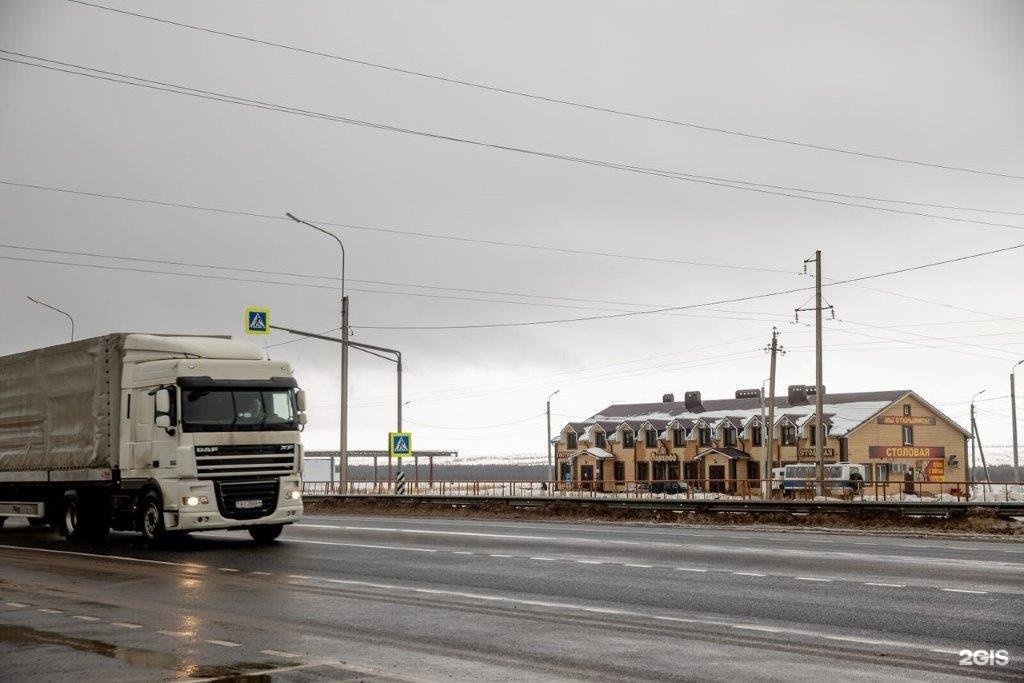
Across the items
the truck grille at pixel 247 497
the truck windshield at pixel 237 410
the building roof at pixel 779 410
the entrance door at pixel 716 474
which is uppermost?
the building roof at pixel 779 410

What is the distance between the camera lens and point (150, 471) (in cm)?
2002

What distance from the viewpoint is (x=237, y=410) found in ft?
65.9

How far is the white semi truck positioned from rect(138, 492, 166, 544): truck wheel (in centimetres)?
3

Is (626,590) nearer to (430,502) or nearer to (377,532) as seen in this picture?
(377,532)

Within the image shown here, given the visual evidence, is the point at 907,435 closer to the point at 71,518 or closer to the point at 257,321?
the point at 257,321

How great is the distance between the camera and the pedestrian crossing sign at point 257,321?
1464 inches

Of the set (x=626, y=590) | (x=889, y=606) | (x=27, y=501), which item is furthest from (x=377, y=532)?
(x=889, y=606)

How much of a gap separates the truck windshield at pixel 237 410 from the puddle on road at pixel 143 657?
8716mm

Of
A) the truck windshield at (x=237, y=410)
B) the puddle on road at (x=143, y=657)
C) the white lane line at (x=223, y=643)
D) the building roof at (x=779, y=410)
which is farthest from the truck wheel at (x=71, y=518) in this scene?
the building roof at (x=779, y=410)

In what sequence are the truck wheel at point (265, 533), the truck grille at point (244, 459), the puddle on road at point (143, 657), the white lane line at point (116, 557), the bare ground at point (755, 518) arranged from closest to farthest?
the puddle on road at point (143, 657), the white lane line at point (116, 557), the truck grille at point (244, 459), the truck wheel at point (265, 533), the bare ground at point (755, 518)

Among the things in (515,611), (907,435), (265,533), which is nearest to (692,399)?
(907,435)

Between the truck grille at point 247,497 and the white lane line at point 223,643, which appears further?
the truck grille at point 247,497

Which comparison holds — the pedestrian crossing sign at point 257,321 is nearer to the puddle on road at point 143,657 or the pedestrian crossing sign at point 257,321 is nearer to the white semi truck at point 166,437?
the white semi truck at point 166,437

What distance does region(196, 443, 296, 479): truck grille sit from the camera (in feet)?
64.3
